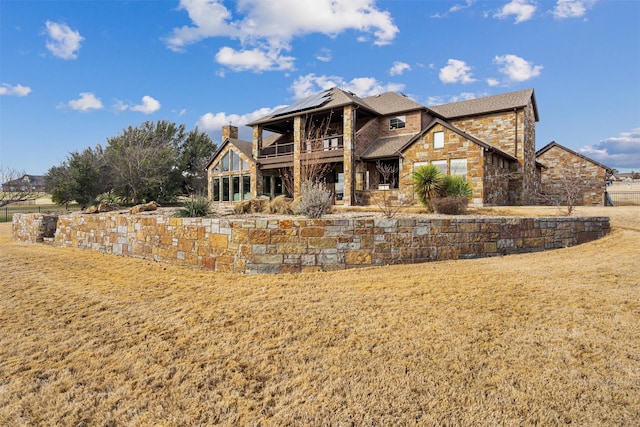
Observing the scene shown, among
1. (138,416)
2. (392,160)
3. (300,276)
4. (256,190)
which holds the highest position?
(392,160)

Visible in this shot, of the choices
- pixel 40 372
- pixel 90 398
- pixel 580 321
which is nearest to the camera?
pixel 90 398

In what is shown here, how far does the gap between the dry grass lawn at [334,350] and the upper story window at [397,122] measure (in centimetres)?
1781

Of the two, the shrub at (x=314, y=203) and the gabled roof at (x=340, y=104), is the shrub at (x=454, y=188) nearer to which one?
the shrub at (x=314, y=203)

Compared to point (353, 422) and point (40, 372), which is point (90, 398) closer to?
point (40, 372)

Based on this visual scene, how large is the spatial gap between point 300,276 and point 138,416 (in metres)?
3.60

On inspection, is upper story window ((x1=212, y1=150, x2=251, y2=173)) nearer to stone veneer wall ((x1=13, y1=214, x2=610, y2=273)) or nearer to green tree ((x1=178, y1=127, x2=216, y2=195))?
green tree ((x1=178, y1=127, x2=216, y2=195))

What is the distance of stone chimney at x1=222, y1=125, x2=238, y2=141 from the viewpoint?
28.0 metres

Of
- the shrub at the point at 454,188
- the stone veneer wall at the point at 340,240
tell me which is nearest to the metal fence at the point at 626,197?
the shrub at the point at 454,188

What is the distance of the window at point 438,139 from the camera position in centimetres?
1838

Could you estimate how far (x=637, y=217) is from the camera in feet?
35.3

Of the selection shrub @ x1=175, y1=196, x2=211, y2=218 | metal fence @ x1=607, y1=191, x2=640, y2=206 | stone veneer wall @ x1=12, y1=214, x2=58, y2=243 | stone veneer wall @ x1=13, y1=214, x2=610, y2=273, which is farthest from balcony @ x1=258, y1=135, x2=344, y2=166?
metal fence @ x1=607, y1=191, x2=640, y2=206

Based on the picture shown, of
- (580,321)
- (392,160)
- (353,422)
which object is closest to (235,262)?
(353,422)

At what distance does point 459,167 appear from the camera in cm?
1794

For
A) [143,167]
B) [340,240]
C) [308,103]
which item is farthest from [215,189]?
[340,240]
